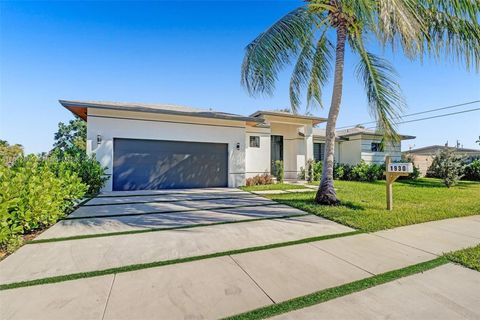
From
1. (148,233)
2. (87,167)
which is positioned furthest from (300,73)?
(87,167)

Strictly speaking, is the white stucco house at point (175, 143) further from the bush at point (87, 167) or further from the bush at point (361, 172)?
the bush at point (361, 172)

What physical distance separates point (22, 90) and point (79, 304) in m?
11.5

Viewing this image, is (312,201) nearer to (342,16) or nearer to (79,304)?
(342,16)

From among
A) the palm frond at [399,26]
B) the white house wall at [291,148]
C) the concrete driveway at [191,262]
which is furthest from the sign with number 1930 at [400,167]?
the white house wall at [291,148]

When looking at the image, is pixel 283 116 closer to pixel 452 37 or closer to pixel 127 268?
pixel 452 37

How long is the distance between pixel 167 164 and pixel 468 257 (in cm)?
1056

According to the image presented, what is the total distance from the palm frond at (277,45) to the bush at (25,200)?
6.06m

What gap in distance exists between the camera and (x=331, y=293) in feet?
8.06

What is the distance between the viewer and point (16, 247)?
12.1ft

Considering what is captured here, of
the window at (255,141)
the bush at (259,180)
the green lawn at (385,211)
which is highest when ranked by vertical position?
the window at (255,141)

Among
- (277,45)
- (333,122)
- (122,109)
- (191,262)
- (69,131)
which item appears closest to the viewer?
(191,262)

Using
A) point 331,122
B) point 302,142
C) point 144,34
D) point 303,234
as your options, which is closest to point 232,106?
point 302,142

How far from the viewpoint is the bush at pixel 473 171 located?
1591 centimetres

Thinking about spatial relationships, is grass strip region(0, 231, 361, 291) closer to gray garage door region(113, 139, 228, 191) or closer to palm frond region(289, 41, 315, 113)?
palm frond region(289, 41, 315, 113)
